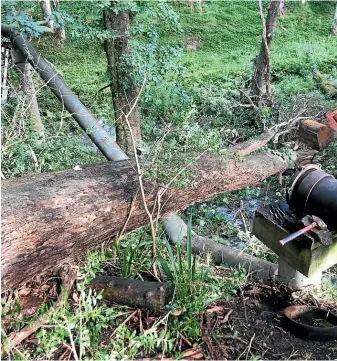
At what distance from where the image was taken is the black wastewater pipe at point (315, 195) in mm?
2578

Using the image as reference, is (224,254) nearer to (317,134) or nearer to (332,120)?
Result: (317,134)

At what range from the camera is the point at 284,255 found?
281 centimetres

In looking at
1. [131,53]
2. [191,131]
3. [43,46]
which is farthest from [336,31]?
[191,131]

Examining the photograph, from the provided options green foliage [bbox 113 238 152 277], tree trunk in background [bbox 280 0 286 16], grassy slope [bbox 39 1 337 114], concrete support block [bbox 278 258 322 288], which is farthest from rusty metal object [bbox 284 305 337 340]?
tree trunk in background [bbox 280 0 286 16]

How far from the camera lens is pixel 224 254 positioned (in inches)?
152

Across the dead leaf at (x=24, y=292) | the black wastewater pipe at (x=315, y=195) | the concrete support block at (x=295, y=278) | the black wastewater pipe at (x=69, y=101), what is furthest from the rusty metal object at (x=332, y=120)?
the black wastewater pipe at (x=69, y=101)

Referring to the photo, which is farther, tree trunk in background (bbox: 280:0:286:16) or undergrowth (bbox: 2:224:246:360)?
→ tree trunk in background (bbox: 280:0:286:16)

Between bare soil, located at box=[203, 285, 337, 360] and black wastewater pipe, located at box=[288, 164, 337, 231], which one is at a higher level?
black wastewater pipe, located at box=[288, 164, 337, 231]

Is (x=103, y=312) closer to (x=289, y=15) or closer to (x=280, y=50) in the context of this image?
(x=280, y=50)

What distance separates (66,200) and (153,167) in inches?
32.0

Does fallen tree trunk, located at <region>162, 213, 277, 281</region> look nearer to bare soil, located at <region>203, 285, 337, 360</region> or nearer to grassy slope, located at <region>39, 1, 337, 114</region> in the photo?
bare soil, located at <region>203, 285, 337, 360</region>

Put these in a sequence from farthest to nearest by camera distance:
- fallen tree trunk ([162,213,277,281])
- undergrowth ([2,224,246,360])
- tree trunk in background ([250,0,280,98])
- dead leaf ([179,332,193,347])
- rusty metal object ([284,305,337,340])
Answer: tree trunk in background ([250,0,280,98]) < fallen tree trunk ([162,213,277,281]) < rusty metal object ([284,305,337,340]) < dead leaf ([179,332,193,347]) < undergrowth ([2,224,246,360])

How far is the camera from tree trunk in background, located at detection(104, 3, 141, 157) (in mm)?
5320

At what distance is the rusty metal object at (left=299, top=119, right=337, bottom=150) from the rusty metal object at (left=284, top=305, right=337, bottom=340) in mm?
1177
